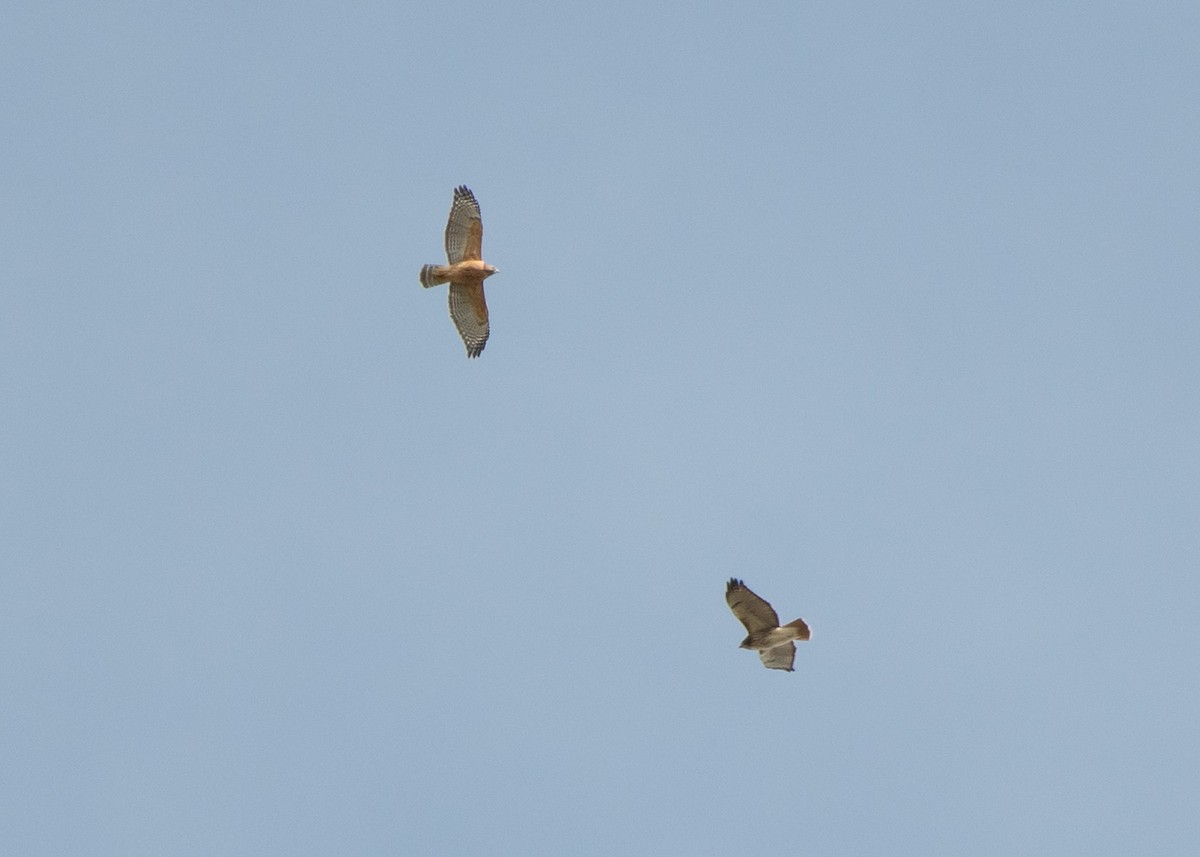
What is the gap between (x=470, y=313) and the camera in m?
27.4

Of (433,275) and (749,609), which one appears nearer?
(749,609)

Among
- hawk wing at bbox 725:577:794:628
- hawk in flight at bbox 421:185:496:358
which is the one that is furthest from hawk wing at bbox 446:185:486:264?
hawk wing at bbox 725:577:794:628

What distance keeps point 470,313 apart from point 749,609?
24.3 ft

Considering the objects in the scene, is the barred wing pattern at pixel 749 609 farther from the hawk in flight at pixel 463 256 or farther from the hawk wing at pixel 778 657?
the hawk in flight at pixel 463 256

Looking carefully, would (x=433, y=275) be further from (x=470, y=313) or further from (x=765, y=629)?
(x=765, y=629)

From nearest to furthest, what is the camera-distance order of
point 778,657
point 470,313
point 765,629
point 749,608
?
point 749,608 → point 765,629 → point 778,657 → point 470,313

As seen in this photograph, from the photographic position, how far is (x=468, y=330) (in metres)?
27.6

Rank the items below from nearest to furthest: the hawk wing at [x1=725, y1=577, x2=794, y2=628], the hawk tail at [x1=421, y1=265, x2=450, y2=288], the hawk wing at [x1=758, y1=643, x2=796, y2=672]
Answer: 1. the hawk wing at [x1=725, y1=577, x2=794, y2=628]
2. the hawk wing at [x1=758, y1=643, x2=796, y2=672]
3. the hawk tail at [x1=421, y1=265, x2=450, y2=288]

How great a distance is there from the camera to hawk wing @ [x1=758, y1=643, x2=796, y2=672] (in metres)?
24.3

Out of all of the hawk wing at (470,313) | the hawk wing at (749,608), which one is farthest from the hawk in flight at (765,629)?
the hawk wing at (470,313)

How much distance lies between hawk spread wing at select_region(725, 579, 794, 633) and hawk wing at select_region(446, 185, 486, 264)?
24.6ft

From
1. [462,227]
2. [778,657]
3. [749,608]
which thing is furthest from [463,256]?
[778,657]

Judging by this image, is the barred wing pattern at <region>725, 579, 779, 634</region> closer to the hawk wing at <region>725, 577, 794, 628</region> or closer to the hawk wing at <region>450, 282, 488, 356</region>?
the hawk wing at <region>725, 577, 794, 628</region>

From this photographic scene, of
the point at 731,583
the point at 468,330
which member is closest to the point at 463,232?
the point at 468,330
